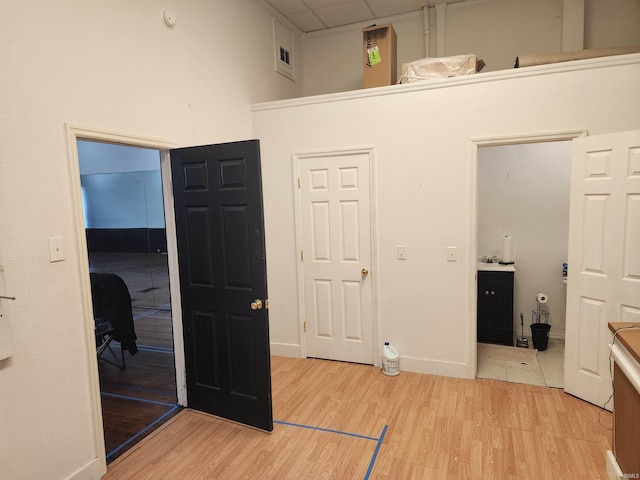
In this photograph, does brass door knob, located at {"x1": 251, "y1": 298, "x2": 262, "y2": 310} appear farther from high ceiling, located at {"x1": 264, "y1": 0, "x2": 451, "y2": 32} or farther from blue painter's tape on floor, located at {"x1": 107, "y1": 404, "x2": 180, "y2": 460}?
high ceiling, located at {"x1": 264, "y1": 0, "x2": 451, "y2": 32}

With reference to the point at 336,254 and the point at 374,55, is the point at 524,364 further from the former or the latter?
the point at 374,55

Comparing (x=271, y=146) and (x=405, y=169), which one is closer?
(x=405, y=169)

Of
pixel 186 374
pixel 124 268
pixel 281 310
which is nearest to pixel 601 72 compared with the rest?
pixel 281 310

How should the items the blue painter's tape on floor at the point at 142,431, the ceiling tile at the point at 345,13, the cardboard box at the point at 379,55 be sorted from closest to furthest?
the blue painter's tape on floor at the point at 142,431 < the cardboard box at the point at 379,55 < the ceiling tile at the point at 345,13

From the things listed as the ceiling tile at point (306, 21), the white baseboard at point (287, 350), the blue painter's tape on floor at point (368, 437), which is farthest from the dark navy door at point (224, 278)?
the ceiling tile at point (306, 21)

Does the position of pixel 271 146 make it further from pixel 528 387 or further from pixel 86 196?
pixel 86 196

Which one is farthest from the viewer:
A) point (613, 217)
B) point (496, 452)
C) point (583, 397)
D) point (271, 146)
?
point (271, 146)

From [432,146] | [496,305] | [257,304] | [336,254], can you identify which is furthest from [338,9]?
[496,305]

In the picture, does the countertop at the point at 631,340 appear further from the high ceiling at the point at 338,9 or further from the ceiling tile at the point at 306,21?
the ceiling tile at the point at 306,21

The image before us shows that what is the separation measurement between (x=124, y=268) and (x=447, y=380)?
4816 mm

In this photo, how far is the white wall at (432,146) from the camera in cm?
304

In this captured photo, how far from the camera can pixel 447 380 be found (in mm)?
3467

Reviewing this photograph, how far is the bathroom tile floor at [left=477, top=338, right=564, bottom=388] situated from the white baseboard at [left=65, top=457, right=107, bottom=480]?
2.98 metres

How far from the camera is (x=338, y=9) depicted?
4.22 meters
